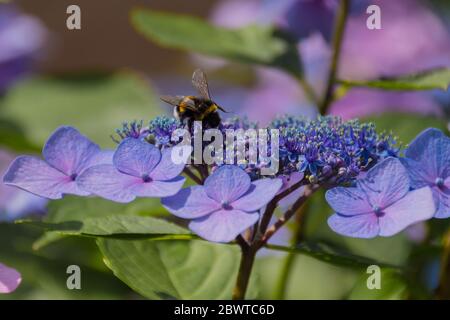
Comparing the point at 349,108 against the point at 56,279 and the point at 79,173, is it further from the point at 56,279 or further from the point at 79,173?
the point at 79,173

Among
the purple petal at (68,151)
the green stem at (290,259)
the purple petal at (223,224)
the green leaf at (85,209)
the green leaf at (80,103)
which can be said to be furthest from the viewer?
the green leaf at (80,103)

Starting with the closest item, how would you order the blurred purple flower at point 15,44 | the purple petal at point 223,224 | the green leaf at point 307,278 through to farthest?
the purple petal at point 223,224
the green leaf at point 307,278
the blurred purple flower at point 15,44

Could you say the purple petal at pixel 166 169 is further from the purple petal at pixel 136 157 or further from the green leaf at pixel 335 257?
the green leaf at pixel 335 257

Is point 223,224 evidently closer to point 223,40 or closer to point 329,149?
point 329,149

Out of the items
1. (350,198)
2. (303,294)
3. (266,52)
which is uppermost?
(266,52)

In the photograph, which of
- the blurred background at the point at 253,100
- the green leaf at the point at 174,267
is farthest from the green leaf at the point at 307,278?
the green leaf at the point at 174,267

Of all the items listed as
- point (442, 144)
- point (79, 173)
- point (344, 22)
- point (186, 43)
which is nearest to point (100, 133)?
point (186, 43)
